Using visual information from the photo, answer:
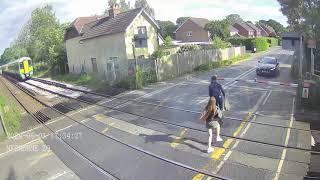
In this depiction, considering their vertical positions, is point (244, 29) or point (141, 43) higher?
point (244, 29)

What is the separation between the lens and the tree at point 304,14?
17.2 m

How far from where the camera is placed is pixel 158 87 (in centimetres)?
2381

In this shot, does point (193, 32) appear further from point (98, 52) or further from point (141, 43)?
point (141, 43)

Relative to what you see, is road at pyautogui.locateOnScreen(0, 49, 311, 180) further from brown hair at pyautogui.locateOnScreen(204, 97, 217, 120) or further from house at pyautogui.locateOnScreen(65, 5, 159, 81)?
house at pyautogui.locateOnScreen(65, 5, 159, 81)

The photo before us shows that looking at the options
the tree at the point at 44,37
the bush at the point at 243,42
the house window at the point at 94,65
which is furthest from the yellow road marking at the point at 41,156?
the bush at the point at 243,42

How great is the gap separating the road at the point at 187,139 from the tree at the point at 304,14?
11.7 feet

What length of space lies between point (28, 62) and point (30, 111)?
29.4 m

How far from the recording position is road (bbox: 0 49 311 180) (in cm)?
903

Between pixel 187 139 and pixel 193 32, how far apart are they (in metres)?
60.8

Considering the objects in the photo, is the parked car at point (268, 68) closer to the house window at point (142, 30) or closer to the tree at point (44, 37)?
the house window at point (142, 30)

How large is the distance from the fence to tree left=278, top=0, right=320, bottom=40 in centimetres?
994

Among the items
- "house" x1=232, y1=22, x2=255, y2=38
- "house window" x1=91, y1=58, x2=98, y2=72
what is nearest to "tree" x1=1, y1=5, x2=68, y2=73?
"house window" x1=91, y1=58, x2=98, y2=72

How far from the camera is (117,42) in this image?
3216 centimetres

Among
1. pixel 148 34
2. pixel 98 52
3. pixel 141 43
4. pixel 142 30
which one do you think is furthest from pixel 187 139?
pixel 98 52
